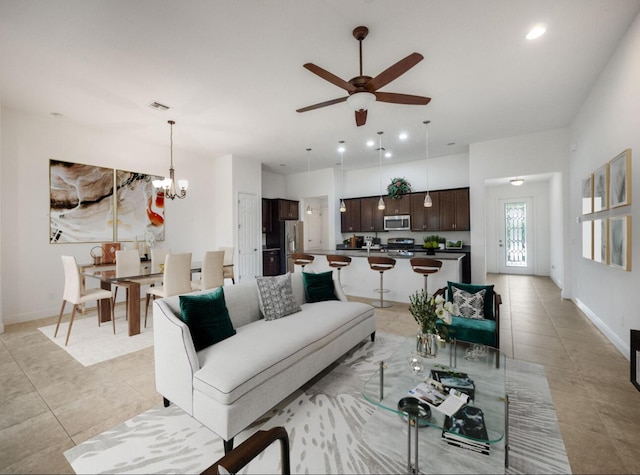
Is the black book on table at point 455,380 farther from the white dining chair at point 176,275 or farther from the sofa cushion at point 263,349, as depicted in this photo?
the white dining chair at point 176,275

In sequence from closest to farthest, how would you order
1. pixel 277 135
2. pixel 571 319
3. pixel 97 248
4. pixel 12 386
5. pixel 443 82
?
pixel 12 386 < pixel 443 82 < pixel 571 319 < pixel 97 248 < pixel 277 135

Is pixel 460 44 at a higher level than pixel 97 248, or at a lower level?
higher

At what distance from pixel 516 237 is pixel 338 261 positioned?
248 inches

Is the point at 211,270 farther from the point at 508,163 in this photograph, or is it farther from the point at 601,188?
the point at 508,163

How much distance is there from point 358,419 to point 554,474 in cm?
112

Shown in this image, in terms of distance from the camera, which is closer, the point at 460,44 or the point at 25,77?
the point at 460,44

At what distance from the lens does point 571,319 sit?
13.9 ft

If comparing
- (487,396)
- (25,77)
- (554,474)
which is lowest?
(554,474)

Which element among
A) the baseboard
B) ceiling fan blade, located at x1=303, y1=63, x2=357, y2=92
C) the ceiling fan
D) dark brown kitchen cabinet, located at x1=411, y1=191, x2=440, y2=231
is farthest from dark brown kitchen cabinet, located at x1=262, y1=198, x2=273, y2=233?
the baseboard

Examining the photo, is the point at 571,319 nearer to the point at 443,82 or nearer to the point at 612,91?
the point at 612,91

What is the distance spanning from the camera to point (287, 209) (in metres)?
8.52

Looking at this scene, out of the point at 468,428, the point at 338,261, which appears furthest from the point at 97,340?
the point at 468,428

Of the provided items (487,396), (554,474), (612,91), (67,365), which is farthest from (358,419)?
(612,91)

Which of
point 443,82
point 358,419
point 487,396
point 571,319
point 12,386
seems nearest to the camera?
point 487,396
